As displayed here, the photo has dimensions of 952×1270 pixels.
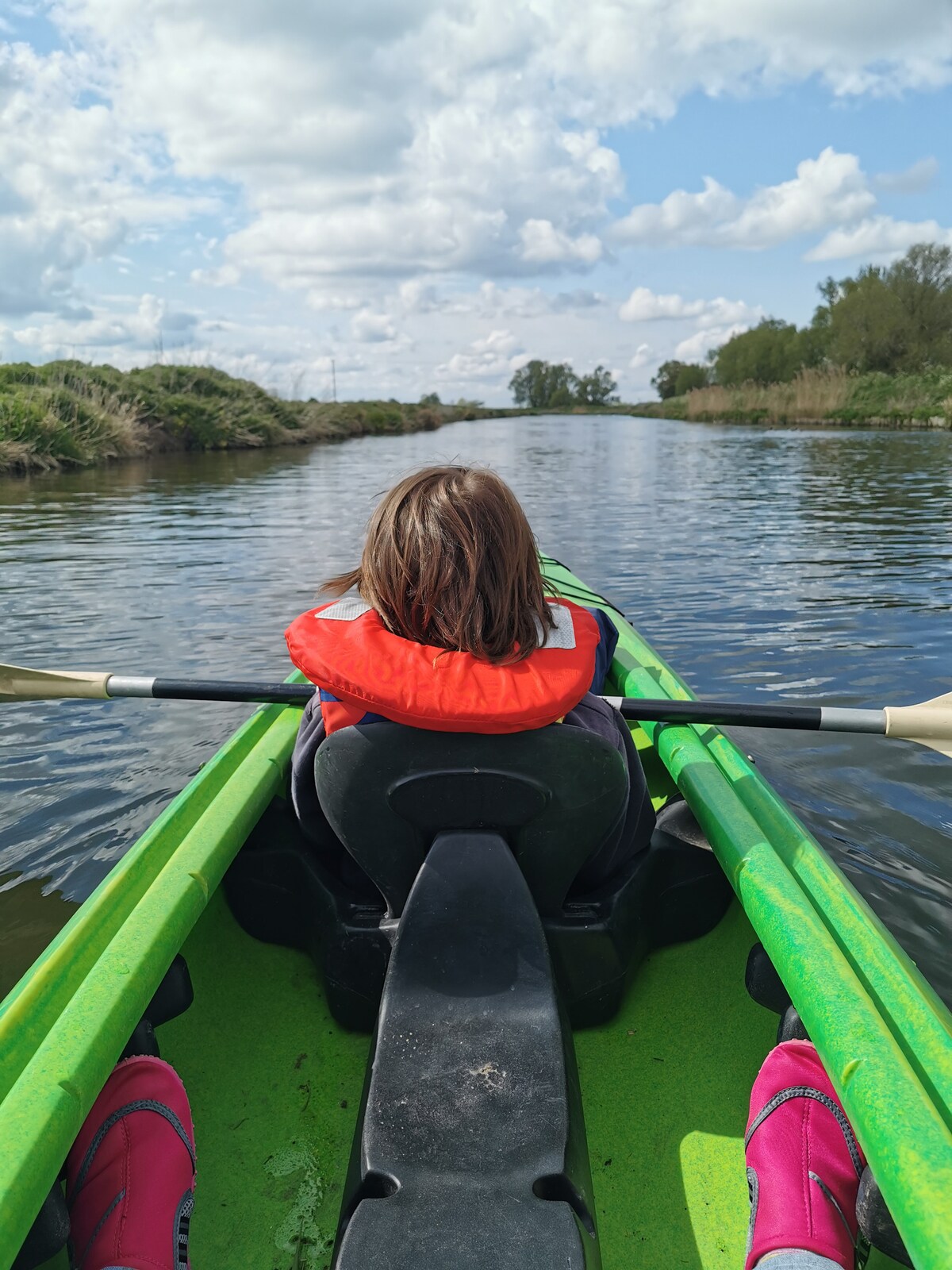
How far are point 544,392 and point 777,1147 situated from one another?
423 ft

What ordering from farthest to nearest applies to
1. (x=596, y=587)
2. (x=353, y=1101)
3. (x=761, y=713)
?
(x=596, y=587) → (x=761, y=713) → (x=353, y=1101)

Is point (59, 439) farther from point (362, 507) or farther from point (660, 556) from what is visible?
point (660, 556)

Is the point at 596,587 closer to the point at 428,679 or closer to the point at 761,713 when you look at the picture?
the point at 761,713

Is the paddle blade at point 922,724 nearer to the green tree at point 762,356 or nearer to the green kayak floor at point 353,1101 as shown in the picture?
the green kayak floor at point 353,1101

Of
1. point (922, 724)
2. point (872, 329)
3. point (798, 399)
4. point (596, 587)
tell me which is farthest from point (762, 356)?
point (922, 724)

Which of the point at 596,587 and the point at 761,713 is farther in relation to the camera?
the point at 596,587

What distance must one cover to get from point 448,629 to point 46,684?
2.05 metres

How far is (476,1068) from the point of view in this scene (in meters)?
1.49

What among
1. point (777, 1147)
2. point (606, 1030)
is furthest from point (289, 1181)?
point (777, 1147)

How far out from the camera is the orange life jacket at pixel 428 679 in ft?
5.37

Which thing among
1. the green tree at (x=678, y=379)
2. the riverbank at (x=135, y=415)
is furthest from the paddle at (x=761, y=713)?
the green tree at (x=678, y=379)

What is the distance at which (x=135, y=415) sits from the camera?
24.4 metres

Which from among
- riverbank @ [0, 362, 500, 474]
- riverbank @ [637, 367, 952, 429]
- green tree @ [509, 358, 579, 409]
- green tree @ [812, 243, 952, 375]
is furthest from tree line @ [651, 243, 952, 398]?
green tree @ [509, 358, 579, 409]

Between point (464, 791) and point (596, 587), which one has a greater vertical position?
point (464, 791)
